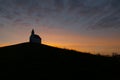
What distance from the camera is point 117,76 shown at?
7.07m

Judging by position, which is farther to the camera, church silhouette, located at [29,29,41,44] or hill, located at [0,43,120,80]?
church silhouette, located at [29,29,41,44]

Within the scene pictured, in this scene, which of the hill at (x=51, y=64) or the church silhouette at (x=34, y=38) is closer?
the hill at (x=51, y=64)

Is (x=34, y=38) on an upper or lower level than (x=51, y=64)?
upper

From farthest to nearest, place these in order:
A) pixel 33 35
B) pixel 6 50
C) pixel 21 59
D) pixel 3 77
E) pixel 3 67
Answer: pixel 33 35 < pixel 6 50 < pixel 21 59 < pixel 3 67 < pixel 3 77

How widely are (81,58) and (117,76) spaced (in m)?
1.94

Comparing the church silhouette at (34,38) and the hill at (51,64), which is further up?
the church silhouette at (34,38)

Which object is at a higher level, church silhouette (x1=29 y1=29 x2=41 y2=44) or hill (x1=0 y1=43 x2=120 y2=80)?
church silhouette (x1=29 y1=29 x2=41 y2=44)

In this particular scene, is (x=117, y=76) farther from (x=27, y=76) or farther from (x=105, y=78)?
(x=27, y=76)

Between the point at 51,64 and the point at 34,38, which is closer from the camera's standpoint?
the point at 51,64

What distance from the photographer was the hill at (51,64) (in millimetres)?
6137

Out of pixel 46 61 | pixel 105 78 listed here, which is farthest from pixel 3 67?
pixel 105 78

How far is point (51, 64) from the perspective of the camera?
6.93m

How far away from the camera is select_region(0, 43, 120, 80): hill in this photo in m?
6.14

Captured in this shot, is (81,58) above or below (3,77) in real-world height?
above
